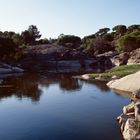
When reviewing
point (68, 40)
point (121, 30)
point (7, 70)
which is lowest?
point (7, 70)

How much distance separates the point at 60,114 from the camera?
3797cm

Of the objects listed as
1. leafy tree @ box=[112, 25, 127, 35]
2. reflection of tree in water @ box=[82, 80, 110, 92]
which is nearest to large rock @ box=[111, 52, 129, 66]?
leafy tree @ box=[112, 25, 127, 35]

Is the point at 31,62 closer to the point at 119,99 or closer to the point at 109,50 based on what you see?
the point at 109,50

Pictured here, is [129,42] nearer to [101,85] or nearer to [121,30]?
[121,30]

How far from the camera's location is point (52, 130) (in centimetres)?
3123

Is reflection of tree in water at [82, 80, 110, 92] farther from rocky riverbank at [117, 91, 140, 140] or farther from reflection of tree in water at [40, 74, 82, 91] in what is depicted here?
rocky riverbank at [117, 91, 140, 140]

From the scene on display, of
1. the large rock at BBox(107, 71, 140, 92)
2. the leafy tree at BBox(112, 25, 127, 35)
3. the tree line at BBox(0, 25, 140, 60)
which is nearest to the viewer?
the large rock at BBox(107, 71, 140, 92)

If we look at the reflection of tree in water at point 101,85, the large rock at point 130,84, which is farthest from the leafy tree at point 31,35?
the large rock at point 130,84

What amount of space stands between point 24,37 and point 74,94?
113 meters

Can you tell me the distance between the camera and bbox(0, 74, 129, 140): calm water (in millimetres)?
29938

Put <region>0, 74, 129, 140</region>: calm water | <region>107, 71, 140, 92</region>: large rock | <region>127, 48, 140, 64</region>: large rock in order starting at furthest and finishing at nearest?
<region>127, 48, 140, 64</region>: large rock, <region>107, 71, 140, 92</region>: large rock, <region>0, 74, 129, 140</region>: calm water

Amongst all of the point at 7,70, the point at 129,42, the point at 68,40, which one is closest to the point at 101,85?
the point at 7,70

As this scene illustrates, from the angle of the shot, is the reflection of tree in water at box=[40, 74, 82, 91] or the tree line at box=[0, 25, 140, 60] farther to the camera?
the tree line at box=[0, 25, 140, 60]

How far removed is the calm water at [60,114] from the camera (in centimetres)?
2994
